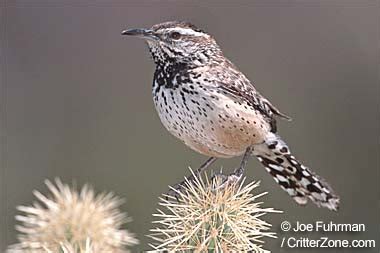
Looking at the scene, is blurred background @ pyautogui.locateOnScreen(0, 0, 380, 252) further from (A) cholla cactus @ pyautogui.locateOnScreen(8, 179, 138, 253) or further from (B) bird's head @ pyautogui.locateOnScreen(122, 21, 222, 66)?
(A) cholla cactus @ pyautogui.locateOnScreen(8, 179, 138, 253)

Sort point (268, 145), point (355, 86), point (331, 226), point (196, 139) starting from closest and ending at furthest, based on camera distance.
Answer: point (196, 139), point (268, 145), point (331, 226), point (355, 86)

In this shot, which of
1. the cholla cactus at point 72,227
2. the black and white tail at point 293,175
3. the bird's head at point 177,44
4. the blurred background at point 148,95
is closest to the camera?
the cholla cactus at point 72,227

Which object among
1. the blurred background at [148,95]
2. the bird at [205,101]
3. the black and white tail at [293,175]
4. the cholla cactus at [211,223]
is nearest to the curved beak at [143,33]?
the bird at [205,101]

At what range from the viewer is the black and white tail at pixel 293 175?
2973 millimetres

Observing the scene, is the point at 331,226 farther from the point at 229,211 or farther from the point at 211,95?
the point at 229,211

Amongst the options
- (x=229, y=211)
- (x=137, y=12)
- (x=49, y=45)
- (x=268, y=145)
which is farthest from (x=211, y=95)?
(x=49, y=45)

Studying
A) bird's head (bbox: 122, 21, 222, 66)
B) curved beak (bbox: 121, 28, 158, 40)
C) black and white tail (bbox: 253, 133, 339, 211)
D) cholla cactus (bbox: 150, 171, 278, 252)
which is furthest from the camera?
black and white tail (bbox: 253, 133, 339, 211)

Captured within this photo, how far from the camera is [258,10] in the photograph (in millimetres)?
4723

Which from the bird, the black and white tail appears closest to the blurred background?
the black and white tail

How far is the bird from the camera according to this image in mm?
2621

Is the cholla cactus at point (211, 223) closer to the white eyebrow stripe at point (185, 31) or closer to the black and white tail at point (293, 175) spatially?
the white eyebrow stripe at point (185, 31)

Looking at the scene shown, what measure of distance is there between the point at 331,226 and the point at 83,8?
7.42ft

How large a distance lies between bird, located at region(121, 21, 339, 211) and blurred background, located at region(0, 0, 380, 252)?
1397 mm

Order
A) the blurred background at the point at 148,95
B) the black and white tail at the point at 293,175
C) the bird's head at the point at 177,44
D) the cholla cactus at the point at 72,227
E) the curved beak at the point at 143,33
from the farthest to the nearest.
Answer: the blurred background at the point at 148,95 → the black and white tail at the point at 293,175 → the bird's head at the point at 177,44 → the curved beak at the point at 143,33 → the cholla cactus at the point at 72,227
